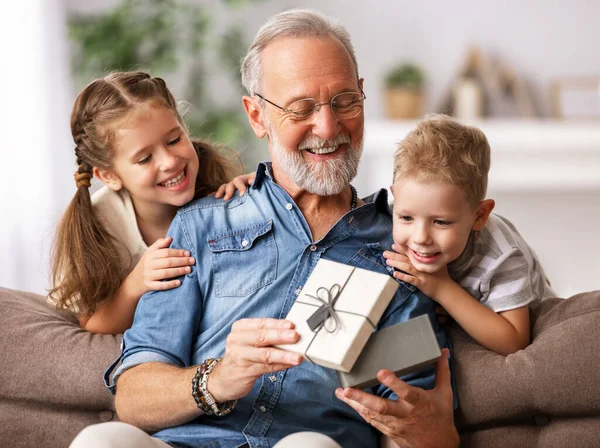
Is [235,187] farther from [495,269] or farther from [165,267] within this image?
[495,269]

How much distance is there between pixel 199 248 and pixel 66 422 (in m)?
0.55

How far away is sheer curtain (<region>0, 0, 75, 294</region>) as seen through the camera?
3967 millimetres

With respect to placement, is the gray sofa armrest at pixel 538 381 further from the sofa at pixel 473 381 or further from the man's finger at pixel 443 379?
the man's finger at pixel 443 379

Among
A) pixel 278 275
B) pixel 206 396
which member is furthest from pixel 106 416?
pixel 278 275

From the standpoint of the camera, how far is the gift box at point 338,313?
144 cm

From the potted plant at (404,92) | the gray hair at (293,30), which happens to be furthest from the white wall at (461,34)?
the gray hair at (293,30)

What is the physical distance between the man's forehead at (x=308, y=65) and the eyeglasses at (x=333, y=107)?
0.02 meters

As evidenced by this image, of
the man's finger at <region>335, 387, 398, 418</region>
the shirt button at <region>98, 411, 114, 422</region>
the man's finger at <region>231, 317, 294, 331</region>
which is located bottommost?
the shirt button at <region>98, 411, 114, 422</region>

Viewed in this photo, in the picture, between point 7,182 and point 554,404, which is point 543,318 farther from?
point 7,182

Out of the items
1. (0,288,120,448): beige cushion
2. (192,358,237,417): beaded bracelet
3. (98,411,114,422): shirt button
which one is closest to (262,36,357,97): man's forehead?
(192,358,237,417): beaded bracelet

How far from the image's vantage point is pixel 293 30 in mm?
1912

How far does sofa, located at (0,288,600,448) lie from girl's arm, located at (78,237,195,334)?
42 mm

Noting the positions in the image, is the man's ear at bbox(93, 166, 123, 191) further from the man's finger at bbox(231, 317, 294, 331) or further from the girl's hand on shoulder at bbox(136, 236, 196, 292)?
the man's finger at bbox(231, 317, 294, 331)

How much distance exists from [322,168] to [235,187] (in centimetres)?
27
